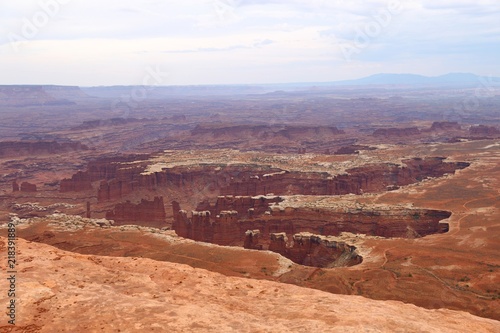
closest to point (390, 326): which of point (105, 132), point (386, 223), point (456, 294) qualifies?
point (456, 294)

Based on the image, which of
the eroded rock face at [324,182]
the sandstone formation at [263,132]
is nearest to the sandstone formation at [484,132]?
the sandstone formation at [263,132]

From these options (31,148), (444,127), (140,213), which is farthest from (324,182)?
(444,127)

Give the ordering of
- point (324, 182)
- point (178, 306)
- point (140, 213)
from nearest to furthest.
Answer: point (178, 306)
point (140, 213)
point (324, 182)

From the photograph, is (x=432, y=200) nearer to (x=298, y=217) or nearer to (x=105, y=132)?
(x=298, y=217)

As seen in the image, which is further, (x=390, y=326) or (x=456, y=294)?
(x=456, y=294)

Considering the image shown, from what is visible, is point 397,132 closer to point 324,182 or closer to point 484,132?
point 484,132

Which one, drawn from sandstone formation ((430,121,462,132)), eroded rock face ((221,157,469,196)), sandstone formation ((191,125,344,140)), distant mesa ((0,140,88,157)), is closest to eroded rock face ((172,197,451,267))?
eroded rock face ((221,157,469,196))
